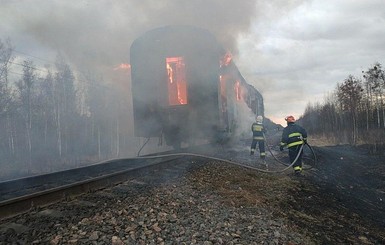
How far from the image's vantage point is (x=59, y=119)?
3139 cm

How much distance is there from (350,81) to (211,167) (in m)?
28.7

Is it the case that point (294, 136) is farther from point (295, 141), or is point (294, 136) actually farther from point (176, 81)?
point (176, 81)

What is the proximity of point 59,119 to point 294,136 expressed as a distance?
2758 cm

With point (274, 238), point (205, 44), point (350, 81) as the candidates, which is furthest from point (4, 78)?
point (350, 81)

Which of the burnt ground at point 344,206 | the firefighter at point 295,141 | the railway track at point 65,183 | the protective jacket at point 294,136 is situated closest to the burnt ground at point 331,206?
the burnt ground at point 344,206

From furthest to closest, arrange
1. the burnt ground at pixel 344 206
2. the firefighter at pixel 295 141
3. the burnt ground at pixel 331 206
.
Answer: the firefighter at pixel 295 141 → the burnt ground at pixel 344 206 → the burnt ground at pixel 331 206

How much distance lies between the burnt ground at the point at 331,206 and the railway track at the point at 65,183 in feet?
8.88

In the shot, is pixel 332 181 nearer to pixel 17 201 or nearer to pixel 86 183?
pixel 86 183

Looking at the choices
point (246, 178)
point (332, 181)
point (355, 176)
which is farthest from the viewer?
point (355, 176)

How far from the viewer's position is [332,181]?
9.40 meters

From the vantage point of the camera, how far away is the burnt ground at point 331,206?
15.5 ft

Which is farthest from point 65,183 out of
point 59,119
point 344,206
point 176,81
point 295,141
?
point 59,119

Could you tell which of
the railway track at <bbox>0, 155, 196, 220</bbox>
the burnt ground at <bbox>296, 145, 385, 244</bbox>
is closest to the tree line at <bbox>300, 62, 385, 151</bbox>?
the burnt ground at <bbox>296, 145, 385, 244</bbox>

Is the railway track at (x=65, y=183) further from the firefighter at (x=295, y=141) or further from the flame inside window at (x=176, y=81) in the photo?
the firefighter at (x=295, y=141)
